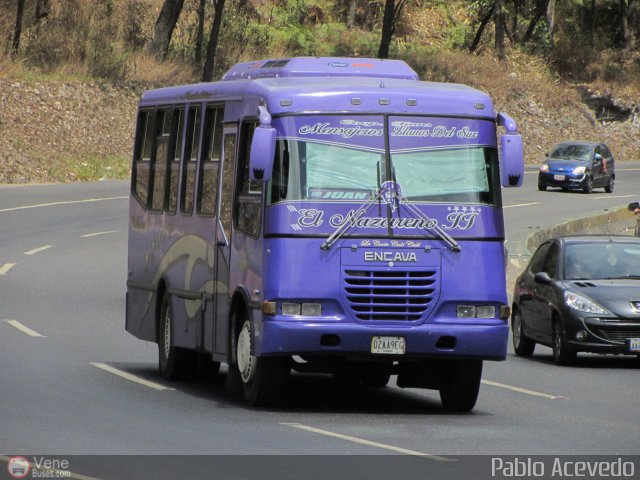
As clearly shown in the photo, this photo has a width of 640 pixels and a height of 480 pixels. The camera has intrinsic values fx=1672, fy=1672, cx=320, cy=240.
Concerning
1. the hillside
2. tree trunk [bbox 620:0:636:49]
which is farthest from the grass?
→ tree trunk [bbox 620:0:636:49]

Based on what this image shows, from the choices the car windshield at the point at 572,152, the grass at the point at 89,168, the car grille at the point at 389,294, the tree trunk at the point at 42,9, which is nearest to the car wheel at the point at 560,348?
the car grille at the point at 389,294

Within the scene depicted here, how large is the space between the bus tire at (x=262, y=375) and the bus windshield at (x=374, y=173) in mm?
1273

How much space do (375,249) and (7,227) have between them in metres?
23.6

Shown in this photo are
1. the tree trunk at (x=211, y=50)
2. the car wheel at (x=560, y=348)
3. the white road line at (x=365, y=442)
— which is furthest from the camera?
the tree trunk at (x=211, y=50)

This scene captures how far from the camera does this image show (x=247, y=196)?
47.4 feet

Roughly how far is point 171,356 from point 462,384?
352 cm

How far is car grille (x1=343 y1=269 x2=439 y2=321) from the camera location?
13.9 m

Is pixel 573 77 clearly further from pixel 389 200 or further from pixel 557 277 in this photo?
pixel 389 200

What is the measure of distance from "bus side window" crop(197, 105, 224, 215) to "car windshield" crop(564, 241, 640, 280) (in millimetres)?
6165

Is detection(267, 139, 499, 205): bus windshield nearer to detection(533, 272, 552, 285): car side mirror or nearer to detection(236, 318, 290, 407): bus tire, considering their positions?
detection(236, 318, 290, 407): bus tire

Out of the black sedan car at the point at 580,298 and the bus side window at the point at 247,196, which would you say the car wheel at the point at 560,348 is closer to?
the black sedan car at the point at 580,298

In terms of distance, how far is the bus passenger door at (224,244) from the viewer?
15.0 metres

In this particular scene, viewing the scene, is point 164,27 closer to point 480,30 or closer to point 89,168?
point 89,168

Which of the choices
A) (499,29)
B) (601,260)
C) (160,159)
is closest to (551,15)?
(499,29)
